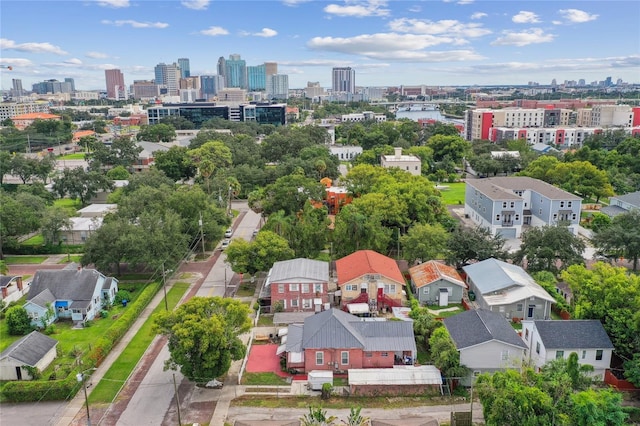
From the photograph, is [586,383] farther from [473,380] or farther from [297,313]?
[297,313]

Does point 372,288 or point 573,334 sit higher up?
point 573,334

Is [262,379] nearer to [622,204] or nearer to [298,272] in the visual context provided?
[298,272]

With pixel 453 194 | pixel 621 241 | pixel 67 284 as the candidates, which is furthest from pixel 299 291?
pixel 453 194

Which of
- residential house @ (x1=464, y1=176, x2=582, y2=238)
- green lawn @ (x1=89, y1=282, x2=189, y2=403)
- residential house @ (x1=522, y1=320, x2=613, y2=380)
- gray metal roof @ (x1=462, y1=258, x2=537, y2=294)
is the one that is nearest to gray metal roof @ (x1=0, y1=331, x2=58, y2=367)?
green lawn @ (x1=89, y1=282, x2=189, y2=403)

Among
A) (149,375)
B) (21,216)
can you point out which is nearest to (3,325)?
(149,375)

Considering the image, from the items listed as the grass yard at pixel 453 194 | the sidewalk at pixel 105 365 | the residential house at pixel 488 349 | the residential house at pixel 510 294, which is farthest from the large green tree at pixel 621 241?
the sidewalk at pixel 105 365

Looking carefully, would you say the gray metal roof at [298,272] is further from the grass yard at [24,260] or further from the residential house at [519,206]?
the grass yard at [24,260]
